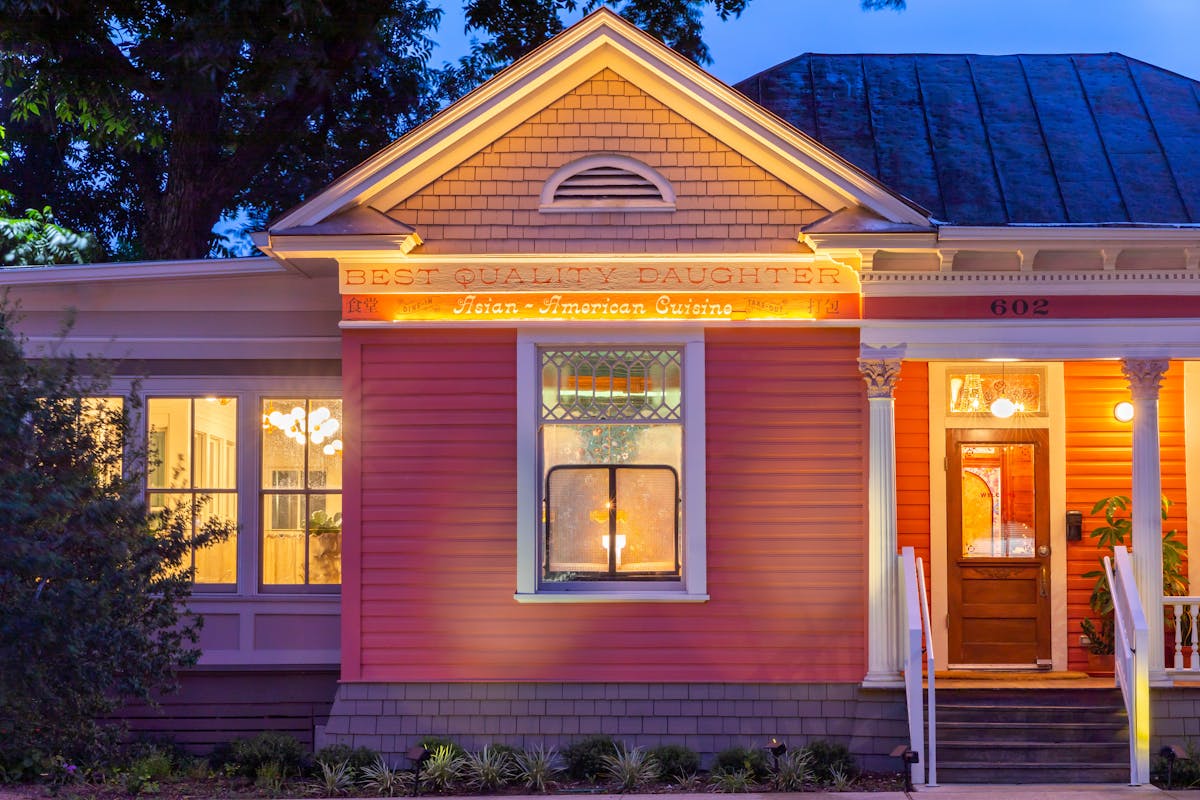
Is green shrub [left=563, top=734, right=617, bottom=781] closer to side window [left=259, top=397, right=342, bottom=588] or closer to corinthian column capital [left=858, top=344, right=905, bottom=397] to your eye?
side window [left=259, top=397, right=342, bottom=588]

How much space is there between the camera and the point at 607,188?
35.9ft

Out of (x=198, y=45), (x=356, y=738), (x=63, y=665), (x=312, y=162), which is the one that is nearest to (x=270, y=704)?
(x=356, y=738)

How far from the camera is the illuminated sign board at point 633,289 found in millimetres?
10852

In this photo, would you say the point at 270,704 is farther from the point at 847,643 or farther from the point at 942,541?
the point at 942,541

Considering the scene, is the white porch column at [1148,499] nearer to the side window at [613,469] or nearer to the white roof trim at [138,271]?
the side window at [613,469]

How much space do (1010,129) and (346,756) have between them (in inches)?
317

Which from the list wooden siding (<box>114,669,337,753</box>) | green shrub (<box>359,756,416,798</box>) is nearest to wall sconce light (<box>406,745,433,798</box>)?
green shrub (<box>359,756,416,798</box>)

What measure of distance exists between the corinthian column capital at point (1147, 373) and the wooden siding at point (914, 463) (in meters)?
1.86

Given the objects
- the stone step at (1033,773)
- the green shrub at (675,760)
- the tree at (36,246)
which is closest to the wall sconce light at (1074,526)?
the stone step at (1033,773)

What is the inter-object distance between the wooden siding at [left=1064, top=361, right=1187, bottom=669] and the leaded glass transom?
3867 mm

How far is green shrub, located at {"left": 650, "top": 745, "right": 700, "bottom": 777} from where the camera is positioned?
10305mm

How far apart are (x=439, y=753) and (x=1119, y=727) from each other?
17.3 feet

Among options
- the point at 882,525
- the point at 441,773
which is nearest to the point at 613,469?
the point at 882,525

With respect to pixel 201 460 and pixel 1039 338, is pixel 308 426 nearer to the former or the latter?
pixel 201 460
